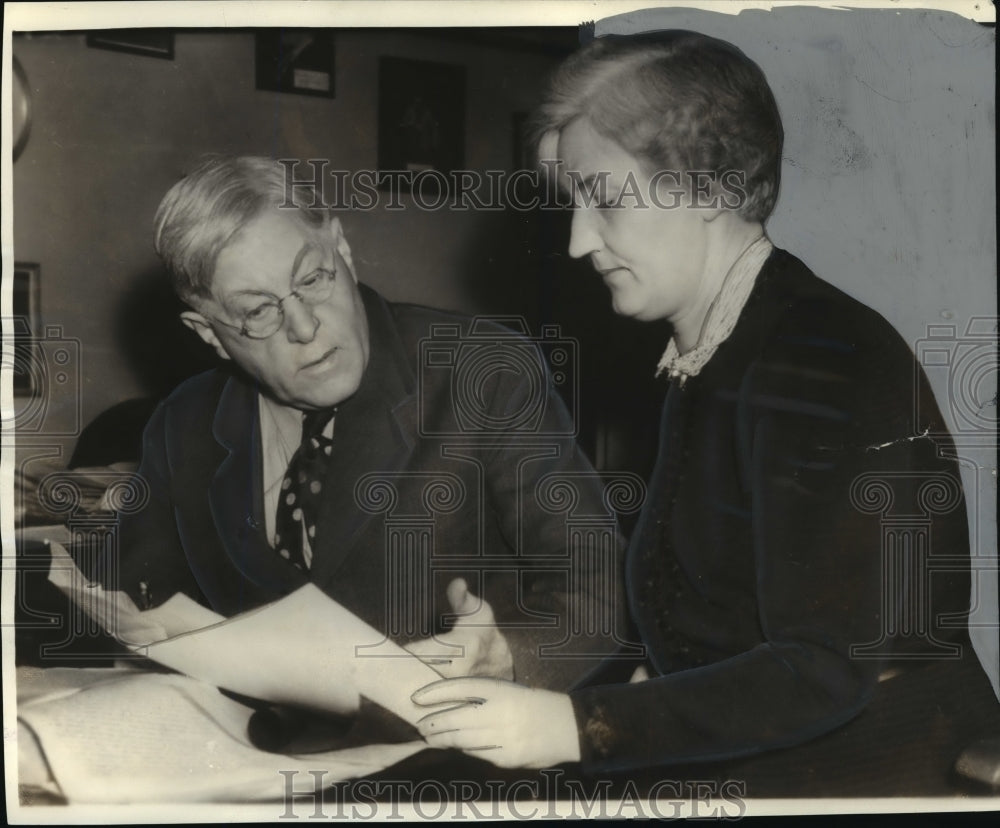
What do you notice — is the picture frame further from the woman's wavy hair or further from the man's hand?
the man's hand

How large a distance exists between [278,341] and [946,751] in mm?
1832

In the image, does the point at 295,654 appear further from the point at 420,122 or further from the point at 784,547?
the point at 420,122

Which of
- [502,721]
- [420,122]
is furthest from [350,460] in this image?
[420,122]

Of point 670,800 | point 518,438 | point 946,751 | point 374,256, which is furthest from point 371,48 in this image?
point 946,751

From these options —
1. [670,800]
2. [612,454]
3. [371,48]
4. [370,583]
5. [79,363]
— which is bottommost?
[670,800]

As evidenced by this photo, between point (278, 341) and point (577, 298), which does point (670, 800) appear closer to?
point (577, 298)

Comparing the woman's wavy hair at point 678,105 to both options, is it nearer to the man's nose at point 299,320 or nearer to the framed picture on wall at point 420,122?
the framed picture on wall at point 420,122

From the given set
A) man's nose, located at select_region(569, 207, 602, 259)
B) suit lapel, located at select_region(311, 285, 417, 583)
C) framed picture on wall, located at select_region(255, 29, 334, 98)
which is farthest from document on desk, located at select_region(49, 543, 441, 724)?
framed picture on wall, located at select_region(255, 29, 334, 98)

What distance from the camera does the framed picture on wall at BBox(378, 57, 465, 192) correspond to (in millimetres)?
2555

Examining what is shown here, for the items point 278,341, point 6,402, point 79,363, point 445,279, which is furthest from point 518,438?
point 6,402

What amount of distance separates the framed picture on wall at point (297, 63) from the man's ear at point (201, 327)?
562 millimetres

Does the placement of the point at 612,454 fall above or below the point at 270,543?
above

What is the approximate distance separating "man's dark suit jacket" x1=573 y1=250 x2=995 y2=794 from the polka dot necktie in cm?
74

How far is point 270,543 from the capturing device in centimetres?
254
